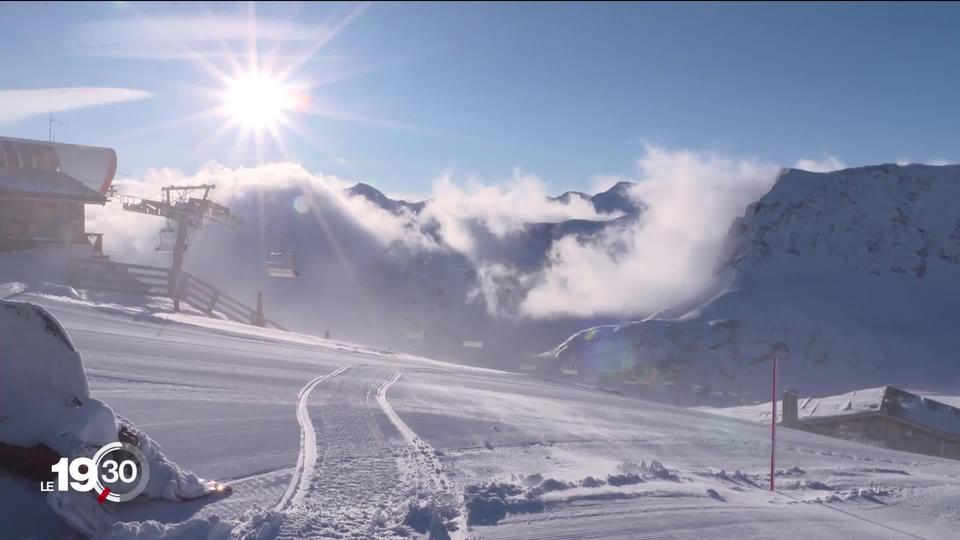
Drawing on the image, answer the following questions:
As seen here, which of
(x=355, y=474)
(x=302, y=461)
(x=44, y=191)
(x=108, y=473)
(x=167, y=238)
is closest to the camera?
(x=108, y=473)

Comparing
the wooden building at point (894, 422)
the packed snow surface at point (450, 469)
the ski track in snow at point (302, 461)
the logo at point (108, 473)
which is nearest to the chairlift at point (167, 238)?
the packed snow surface at point (450, 469)

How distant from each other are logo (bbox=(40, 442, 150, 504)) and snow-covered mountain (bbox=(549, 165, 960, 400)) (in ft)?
251

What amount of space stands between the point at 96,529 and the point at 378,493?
2.30 meters

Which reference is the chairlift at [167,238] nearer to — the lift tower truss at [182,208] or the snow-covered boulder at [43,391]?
the lift tower truss at [182,208]

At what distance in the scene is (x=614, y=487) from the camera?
7.45m

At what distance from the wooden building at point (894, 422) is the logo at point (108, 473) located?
101ft

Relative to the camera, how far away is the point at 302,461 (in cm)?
726

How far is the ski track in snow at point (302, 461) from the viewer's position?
6016 millimetres

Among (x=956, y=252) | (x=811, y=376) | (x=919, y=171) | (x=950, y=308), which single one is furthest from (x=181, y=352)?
(x=919, y=171)

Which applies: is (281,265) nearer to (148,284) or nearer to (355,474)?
(148,284)

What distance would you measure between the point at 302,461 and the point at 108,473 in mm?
2317

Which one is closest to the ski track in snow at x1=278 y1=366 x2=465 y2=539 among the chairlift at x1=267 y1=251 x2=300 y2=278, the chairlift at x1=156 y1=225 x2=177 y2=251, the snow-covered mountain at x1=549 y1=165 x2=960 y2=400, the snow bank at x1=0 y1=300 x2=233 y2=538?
→ the snow bank at x1=0 y1=300 x2=233 y2=538

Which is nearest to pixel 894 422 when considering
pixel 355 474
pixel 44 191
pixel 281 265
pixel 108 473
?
pixel 281 265

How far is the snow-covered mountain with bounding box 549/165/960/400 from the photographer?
10225cm
